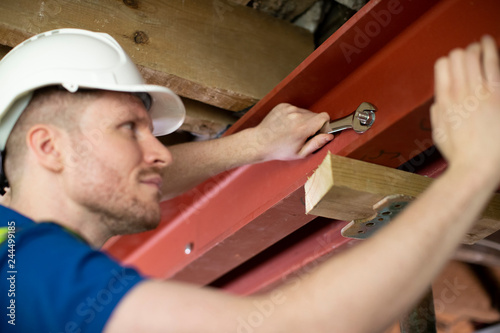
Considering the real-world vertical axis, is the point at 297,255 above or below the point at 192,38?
below

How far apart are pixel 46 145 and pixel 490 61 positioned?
3.89 feet

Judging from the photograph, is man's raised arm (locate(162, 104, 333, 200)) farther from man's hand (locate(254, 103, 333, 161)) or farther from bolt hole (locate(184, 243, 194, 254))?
bolt hole (locate(184, 243, 194, 254))

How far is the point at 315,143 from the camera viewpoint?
73.6 inches

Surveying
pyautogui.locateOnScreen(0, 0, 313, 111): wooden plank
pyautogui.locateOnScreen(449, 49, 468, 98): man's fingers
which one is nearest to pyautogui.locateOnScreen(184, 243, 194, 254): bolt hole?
pyautogui.locateOnScreen(0, 0, 313, 111): wooden plank

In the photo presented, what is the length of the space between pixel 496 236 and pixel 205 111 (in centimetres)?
126

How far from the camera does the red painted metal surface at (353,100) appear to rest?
1.53 metres

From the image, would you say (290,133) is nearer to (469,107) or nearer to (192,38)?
(192,38)

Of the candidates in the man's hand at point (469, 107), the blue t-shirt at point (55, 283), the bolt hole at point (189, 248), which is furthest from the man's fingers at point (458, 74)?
the bolt hole at point (189, 248)

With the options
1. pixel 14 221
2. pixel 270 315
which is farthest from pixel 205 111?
Answer: pixel 270 315

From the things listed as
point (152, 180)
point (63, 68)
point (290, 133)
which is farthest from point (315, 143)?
point (63, 68)

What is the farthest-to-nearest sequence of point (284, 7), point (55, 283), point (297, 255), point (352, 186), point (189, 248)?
1. point (189, 248)
2. point (297, 255)
3. point (284, 7)
4. point (352, 186)
5. point (55, 283)

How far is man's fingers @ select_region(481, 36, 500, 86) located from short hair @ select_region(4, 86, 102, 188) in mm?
1064

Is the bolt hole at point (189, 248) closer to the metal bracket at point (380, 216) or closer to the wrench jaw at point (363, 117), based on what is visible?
the metal bracket at point (380, 216)

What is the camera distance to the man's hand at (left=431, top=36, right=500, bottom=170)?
47.0 inches
